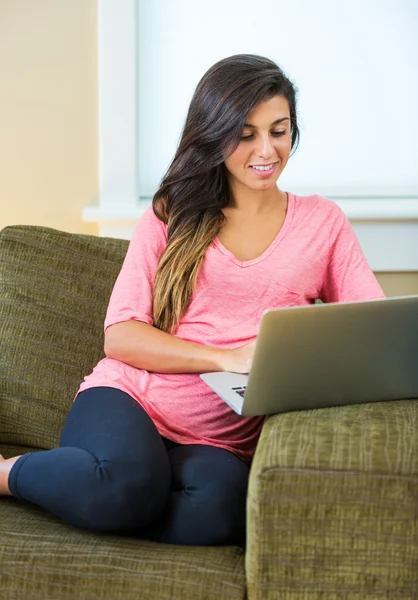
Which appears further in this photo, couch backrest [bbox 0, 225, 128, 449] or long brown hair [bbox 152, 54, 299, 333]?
couch backrest [bbox 0, 225, 128, 449]

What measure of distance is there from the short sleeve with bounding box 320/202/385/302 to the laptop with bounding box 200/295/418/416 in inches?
12.8

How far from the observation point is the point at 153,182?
2256 mm

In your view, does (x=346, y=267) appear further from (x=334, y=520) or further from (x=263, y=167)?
(x=334, y=520)

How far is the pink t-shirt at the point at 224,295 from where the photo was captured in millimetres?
→ 1526

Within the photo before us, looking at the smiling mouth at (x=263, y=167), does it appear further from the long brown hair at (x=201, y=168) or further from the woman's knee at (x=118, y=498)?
the woman's knee at (x=118, y=498)

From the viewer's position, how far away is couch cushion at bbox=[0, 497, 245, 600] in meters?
1.18

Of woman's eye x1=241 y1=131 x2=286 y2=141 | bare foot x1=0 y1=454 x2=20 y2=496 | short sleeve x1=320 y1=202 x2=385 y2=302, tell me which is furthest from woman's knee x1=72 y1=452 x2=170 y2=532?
woman's eye x1=241 y1=131 x2=286 y2=141

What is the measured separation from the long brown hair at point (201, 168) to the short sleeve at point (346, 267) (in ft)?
0.72

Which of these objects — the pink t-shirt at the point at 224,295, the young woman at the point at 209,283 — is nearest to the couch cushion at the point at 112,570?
the young woman at the point at 209,283

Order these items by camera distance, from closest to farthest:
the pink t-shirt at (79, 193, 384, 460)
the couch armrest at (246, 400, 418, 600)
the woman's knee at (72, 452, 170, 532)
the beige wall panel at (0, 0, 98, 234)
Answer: the couch armrest at (246, 400, 418, 600) → the woman's knee at (72, 452, 170, 532) → the pink t-shirt at (79, 193, 384, 460) → the beige wall panel at (0, 0, 98, 234)

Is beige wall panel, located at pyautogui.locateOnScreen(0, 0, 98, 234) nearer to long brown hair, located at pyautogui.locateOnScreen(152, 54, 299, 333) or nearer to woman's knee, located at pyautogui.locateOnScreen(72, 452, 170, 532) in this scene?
long brown hair, located at pyautogui.locateOnScreen(152, 54, 299, 333)

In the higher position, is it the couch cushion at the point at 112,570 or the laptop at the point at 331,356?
the laptop at the point at 331,356

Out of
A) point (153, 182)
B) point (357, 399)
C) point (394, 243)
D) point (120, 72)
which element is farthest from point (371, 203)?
point (357, 399)

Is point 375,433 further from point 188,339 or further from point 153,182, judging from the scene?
point 153,182
